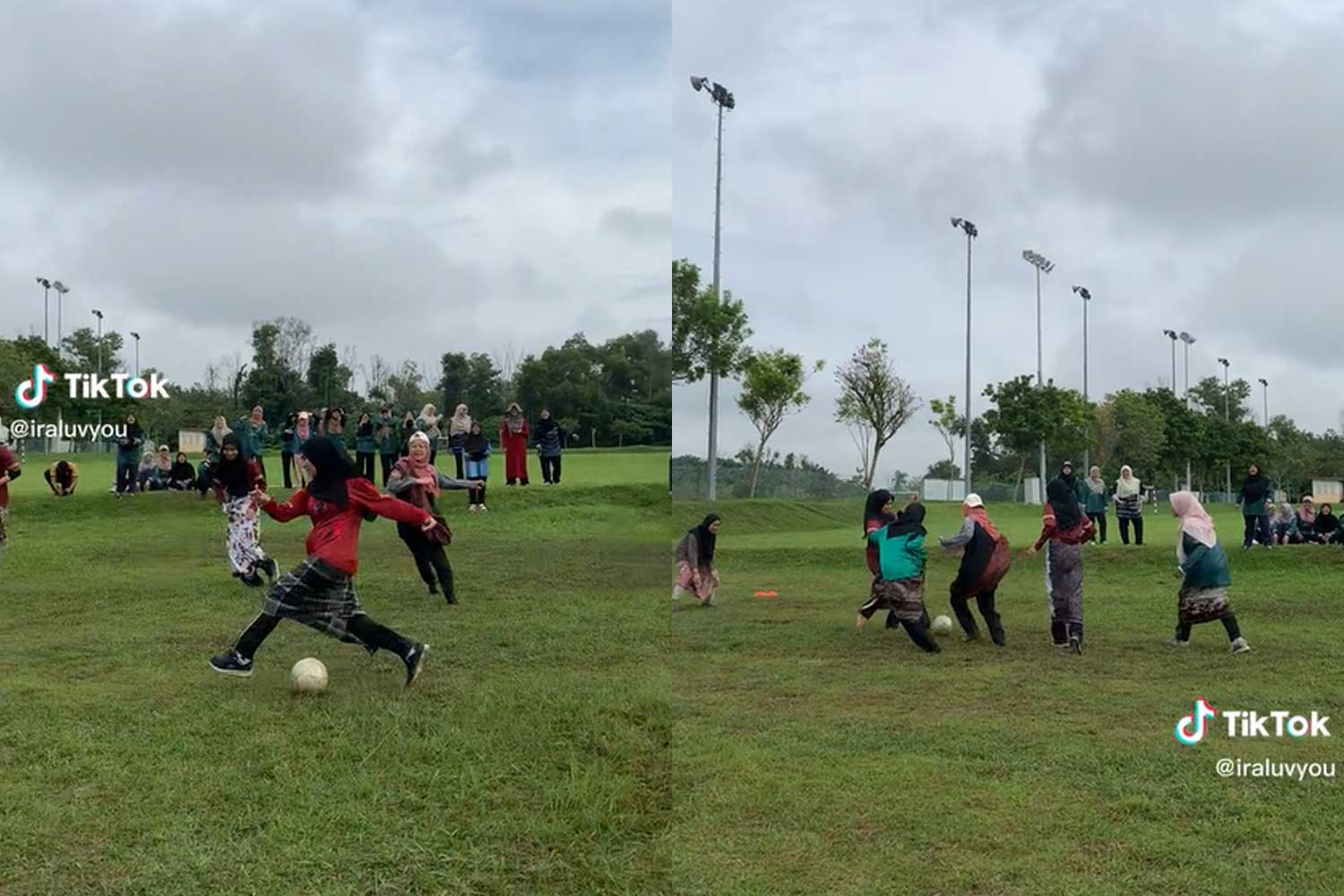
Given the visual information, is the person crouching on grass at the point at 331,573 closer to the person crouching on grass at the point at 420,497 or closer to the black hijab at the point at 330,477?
the black hijab at the point at 330,477

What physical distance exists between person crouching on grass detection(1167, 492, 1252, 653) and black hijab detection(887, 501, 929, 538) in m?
2.13

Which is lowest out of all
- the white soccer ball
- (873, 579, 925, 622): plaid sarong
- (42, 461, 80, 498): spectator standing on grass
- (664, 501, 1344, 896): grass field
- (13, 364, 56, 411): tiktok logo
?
(664, 501, 1344, 896): grass field

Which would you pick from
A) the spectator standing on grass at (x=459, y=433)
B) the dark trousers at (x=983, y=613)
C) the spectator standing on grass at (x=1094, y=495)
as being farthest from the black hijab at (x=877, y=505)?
the spectator standing on grass at (x=1094, y=495)

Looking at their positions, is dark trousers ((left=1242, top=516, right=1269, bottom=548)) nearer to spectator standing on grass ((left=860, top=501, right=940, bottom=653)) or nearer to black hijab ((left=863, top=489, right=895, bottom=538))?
black hijab ((left=863, top=489, right=895, bottom=538))

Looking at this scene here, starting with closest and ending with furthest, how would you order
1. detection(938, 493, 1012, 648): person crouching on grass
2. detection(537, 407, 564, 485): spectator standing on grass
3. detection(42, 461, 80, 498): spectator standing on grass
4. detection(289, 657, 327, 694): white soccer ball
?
detection(289, 657, 327, 694): white soccer ball → detection(938, 493, 1012, 648): person crouching on grass → detection(537, 407, 564, 485): spectator standing on grass → detection(42, 461, 80, 498): spectator standing on grass

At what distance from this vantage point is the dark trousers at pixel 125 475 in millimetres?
18094

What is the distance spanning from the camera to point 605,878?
5043 mm

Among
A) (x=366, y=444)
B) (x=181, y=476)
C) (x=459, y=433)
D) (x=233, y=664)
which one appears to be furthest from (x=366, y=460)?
(x=233, y=664)

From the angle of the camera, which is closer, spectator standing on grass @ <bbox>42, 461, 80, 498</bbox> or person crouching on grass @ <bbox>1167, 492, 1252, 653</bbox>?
Answer: person crouching on grass @ <bbox>1167, 492, 1252, 653</bbox>

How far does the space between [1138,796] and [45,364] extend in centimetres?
1533

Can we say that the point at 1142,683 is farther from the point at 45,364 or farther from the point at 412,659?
the point at 45,364

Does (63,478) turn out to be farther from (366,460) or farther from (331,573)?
(331,573)

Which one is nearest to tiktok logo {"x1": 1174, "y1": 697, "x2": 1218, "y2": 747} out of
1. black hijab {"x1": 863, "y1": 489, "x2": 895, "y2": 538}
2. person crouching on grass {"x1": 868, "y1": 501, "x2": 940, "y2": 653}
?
person crouching on grass {"x1": 868, "y1": 501, "x2": 940, "y2": 653}

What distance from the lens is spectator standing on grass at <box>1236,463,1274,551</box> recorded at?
18.1 m
